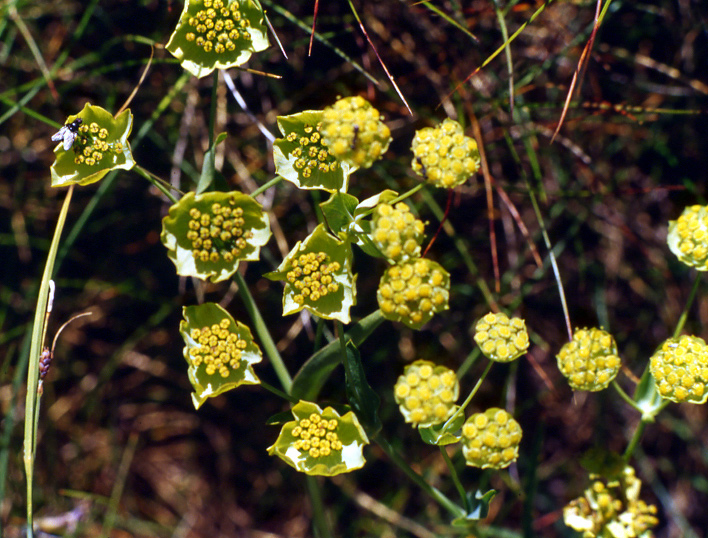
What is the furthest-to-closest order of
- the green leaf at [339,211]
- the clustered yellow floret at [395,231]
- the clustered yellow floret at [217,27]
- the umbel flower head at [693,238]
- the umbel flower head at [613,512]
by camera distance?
the umbel flower head at [613,512] → the umbel flower head at [693,238] → the clustered yellow floret at [217,27] → the green leaf at [339,211] → the clustered yellow floret at [395,231]

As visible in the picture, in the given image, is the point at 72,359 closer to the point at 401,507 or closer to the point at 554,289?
the point at 401,507

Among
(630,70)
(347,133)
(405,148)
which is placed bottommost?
(405,148)

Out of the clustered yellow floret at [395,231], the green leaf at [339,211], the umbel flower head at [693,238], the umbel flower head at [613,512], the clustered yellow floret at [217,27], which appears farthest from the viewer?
the umbel flower head at [613,512]

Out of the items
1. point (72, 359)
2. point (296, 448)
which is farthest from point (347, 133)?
point (72, 359)

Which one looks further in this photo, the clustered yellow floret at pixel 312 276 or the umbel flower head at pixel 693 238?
the umbel flower head at pixel 693 238

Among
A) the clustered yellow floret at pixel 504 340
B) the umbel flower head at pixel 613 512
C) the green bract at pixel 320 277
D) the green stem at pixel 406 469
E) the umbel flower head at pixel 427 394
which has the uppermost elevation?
the green bract at pixel 320 277

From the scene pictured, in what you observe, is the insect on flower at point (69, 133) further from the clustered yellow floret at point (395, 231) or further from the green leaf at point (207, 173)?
the clustered yellow floret at point (395, 231)

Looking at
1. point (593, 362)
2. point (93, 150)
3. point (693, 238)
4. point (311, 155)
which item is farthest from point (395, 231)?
point (693, 238)

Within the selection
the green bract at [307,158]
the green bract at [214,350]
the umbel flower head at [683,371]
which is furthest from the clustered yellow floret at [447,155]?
the umbel flower head at [683,371]
